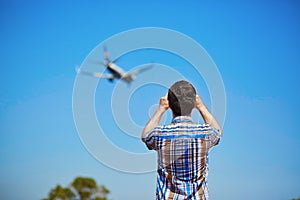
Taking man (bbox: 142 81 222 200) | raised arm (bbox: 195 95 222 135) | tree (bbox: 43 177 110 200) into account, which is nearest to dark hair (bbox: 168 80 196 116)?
man (bbox: 142 81 222 200)

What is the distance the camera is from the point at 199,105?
543 centimetres

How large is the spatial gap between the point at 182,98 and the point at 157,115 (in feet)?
1.54

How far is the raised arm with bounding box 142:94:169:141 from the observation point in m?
5.45

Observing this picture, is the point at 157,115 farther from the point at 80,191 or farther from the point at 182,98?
the point at 80,191

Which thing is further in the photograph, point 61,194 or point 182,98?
point 61,194

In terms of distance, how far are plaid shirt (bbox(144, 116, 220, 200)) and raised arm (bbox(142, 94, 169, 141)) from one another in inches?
5.8

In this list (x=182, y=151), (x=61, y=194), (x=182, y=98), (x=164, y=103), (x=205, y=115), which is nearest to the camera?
(x=182, y=98)

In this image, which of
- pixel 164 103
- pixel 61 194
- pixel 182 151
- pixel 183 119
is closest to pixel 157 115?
pixel 164 103

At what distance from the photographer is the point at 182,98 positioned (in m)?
5.16

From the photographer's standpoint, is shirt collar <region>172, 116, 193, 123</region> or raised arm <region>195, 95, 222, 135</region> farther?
raised arm <region>195, 95, 222, 135</region>

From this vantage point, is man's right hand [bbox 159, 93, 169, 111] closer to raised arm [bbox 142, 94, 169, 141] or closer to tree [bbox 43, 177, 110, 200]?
raised arm [bbox 142, 94, 169, 141]

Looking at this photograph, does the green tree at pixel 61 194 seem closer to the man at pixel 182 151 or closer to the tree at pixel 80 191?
the tree at pixel 80 191

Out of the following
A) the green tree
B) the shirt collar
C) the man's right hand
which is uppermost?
the green tree

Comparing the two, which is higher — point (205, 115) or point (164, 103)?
point (164, 103)
